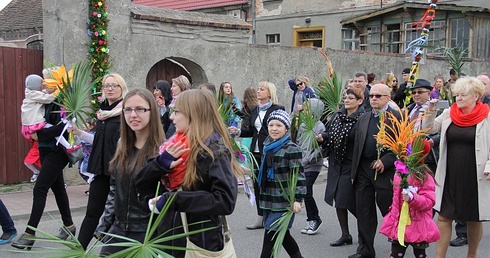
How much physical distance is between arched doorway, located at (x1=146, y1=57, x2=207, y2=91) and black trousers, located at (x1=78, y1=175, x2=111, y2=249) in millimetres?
6241

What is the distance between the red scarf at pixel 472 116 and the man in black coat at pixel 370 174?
55 cm

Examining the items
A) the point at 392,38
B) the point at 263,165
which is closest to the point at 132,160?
the point at 263,165

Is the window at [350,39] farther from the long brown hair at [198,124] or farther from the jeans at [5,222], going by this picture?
the long brown hair at [198,124]

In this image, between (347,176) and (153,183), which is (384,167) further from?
(153,183)

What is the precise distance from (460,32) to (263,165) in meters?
17.1

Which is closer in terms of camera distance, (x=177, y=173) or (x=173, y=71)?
(x=177, y=173)

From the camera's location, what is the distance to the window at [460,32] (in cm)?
2009

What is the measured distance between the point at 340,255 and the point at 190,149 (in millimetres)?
3537

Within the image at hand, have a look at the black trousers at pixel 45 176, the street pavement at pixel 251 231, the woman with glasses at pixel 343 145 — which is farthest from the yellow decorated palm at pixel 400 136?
the black trousers at pixel 45 176

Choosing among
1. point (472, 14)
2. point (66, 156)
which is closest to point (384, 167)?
point (66, 156)

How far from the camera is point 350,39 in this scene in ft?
75.2

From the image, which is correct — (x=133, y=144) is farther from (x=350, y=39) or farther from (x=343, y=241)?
(x=350, y=39)

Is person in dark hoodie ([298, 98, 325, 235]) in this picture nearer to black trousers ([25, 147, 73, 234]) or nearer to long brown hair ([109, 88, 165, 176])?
black trousers ([25, 147, 73, 234])

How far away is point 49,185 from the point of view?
5945 millimetres
